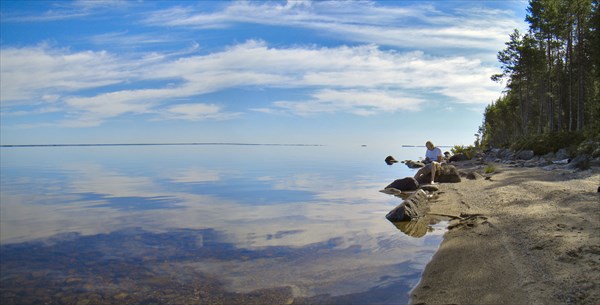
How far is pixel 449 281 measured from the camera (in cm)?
584

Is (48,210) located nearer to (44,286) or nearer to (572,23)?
(44,286)

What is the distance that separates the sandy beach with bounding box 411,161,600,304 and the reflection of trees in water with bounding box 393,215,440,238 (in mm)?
647

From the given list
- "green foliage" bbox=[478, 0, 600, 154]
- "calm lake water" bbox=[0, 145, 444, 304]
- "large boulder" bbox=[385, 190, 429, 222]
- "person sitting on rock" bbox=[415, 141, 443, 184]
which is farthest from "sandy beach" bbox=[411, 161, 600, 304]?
"green foliage" bbox=[478, 0, 600, 154]

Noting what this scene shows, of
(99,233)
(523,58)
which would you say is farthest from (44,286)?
→ (523,58)

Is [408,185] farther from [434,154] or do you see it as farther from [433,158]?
[434,154]

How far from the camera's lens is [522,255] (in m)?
6.10

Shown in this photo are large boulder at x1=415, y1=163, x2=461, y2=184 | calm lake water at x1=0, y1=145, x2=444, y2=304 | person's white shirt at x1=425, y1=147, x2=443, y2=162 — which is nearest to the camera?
calm lake water at x1=0, y1=145, x2=444, y2=304

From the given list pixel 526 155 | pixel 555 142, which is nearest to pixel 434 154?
pixel 526 155

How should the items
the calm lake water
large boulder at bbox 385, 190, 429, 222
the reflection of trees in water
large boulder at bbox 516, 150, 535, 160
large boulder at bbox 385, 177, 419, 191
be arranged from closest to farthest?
the calm lake water < the reflection of trees in water < large boulder at bbox 385, 190, 429, 222 < large boulder at bbox 385, 177, 419, 191 < large boulder at bbox 516, 150, 535, 160

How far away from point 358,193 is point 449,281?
1361 cm

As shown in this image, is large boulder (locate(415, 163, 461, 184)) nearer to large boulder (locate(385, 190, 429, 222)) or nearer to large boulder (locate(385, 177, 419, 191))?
large boulder (locate(385, 177, 419, 191))

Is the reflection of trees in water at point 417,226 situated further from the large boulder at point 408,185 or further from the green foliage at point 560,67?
the green foliage at point 560,67

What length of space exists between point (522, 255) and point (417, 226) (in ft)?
14.7

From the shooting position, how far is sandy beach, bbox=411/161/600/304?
4746 millimetres
